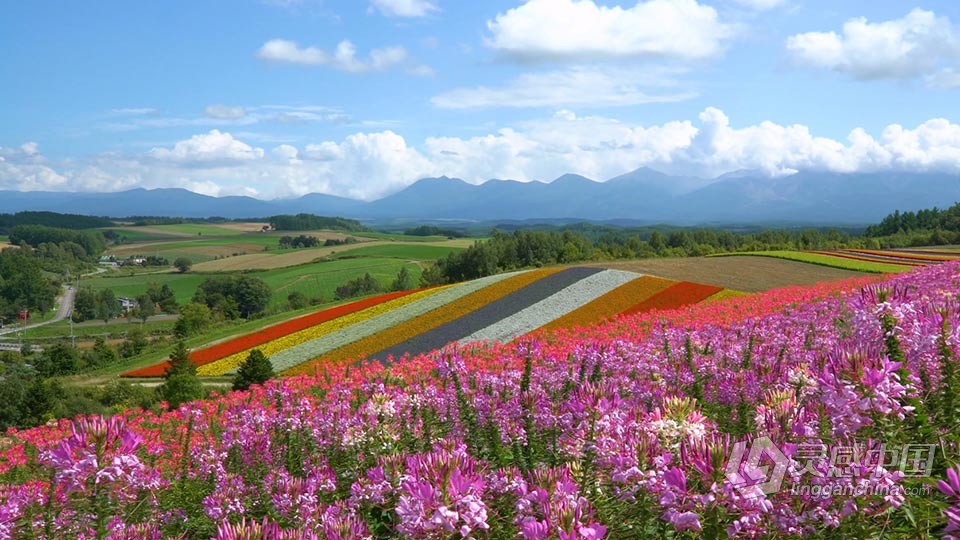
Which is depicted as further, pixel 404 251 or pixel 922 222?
pixel 404 251

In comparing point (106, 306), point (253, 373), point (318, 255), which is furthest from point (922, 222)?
point (106, 306)

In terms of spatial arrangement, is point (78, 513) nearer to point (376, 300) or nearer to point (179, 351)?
point (179, 351)

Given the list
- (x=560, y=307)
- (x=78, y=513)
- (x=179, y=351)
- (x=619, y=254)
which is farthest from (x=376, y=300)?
(x=78, y=513)

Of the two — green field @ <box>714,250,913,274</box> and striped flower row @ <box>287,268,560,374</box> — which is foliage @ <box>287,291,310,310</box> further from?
green field @ <box>714,250,913,274</box>

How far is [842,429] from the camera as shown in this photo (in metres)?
2.69

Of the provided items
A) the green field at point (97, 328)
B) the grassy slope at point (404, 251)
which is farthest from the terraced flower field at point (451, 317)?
the grassy slope at point (404, 251)

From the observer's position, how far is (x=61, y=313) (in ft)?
351

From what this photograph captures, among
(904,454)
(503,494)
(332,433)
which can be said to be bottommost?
(332,433)

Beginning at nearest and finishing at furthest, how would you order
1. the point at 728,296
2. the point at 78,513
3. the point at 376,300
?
the point at 78,513 < the point at 728,296 < the point at 376,300

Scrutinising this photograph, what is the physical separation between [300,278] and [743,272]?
224 feet

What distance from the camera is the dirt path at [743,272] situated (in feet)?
117

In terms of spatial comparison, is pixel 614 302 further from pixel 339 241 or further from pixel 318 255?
pixel 339 241

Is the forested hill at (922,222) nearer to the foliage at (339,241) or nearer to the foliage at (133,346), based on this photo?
the foliage at (133,346)

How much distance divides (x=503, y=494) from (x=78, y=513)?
2.84m
